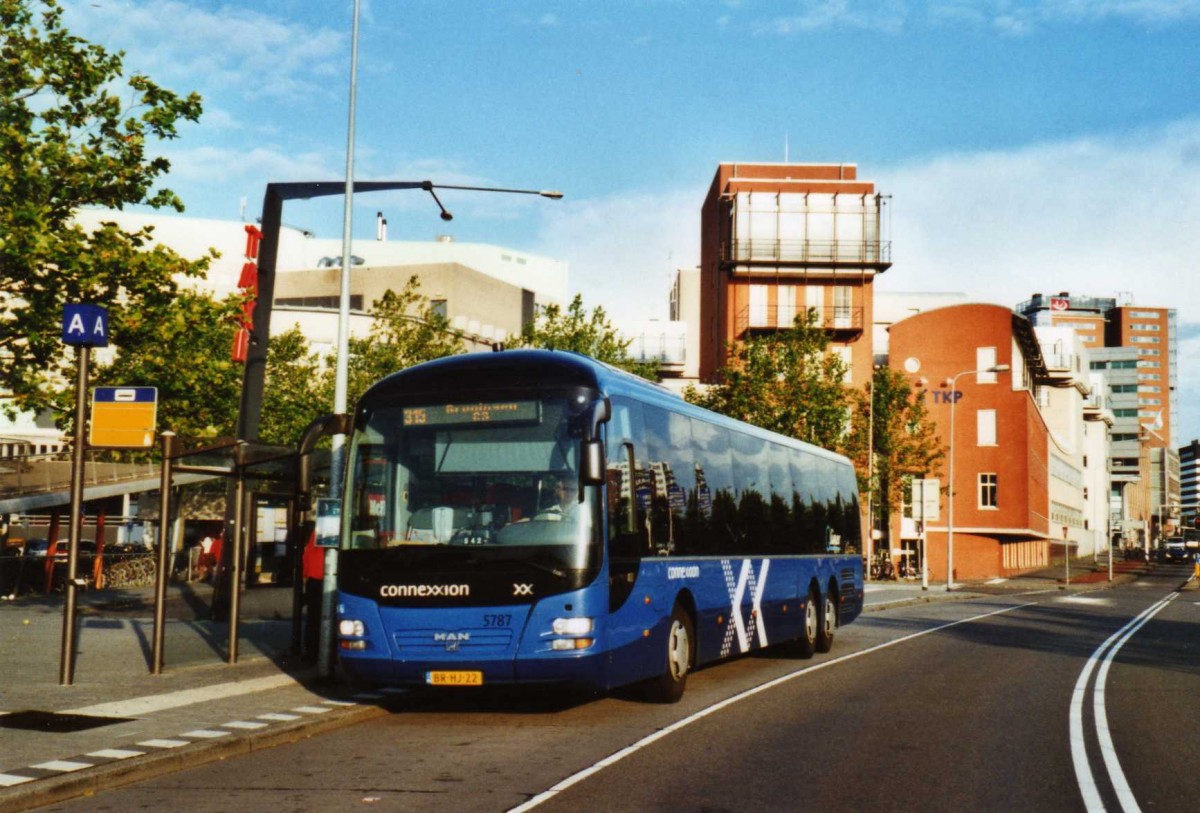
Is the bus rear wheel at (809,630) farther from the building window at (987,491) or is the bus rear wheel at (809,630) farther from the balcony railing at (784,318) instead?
the building window at (987,491)

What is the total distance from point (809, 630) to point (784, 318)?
55.3m

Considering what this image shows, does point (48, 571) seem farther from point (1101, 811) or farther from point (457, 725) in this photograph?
point (1101, 811)

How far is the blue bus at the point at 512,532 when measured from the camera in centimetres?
1170

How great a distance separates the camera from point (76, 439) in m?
13.8

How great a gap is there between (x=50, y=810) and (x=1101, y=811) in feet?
20.9

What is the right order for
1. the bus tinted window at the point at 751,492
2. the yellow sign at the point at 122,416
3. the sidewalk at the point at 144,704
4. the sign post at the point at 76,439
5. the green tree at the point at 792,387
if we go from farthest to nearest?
the green tree at the point at 792,387 → the bus tinted window at the point at 751,492 → the yellow sign at the point at 122,416 → the sign post at the point at 76,439 → the sidewalk at the point at 144,704

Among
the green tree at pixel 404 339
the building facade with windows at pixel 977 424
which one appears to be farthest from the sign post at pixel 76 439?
the building facade with windows at pixel 977 424

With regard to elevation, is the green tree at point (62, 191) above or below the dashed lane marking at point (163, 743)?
above

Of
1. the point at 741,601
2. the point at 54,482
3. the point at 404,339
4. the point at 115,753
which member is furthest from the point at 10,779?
the point at 404,339

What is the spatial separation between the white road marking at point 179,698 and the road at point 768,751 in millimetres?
1725

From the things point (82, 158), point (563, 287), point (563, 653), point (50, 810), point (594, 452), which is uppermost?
point (563, 287)

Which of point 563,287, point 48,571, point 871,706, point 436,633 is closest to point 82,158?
point 436,633

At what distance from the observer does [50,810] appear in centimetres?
824

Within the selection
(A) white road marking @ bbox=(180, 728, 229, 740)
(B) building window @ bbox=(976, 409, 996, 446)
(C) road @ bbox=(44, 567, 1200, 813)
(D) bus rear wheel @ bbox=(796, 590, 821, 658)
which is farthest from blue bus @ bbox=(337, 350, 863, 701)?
(B) building window @ bbox=(976, 409, 996, 446)
